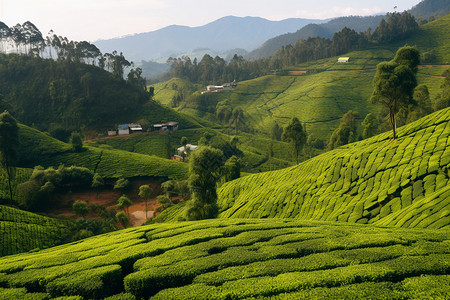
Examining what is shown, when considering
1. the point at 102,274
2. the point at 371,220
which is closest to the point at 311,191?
the point at 371,220

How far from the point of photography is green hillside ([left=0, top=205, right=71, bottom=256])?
4016cm

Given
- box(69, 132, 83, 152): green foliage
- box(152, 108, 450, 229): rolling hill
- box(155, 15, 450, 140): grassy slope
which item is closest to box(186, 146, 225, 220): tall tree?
box(152, 108, 450, 229): rolling hill

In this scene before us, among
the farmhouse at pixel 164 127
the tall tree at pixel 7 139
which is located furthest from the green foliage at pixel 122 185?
the farmhouse at pixel 164 127

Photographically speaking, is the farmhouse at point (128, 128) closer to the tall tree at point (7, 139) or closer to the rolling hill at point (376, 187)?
the tall tree at point (7, 139)

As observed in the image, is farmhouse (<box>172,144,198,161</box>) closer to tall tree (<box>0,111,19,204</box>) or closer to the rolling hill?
the rolling hill

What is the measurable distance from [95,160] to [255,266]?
79.4 meters

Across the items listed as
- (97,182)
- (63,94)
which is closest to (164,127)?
(63,94)

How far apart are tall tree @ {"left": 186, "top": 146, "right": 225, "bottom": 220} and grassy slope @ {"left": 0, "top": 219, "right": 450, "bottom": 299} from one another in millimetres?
14020

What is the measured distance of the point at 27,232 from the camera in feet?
143

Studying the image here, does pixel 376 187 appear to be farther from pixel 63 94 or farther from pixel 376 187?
pixel 63 94

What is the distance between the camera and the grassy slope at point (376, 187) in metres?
25.1

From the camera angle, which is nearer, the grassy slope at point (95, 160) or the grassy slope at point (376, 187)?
the grassy slope at point (376, 187)

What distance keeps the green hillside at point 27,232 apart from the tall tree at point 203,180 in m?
23.7

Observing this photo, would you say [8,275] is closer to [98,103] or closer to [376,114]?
[98,103]
